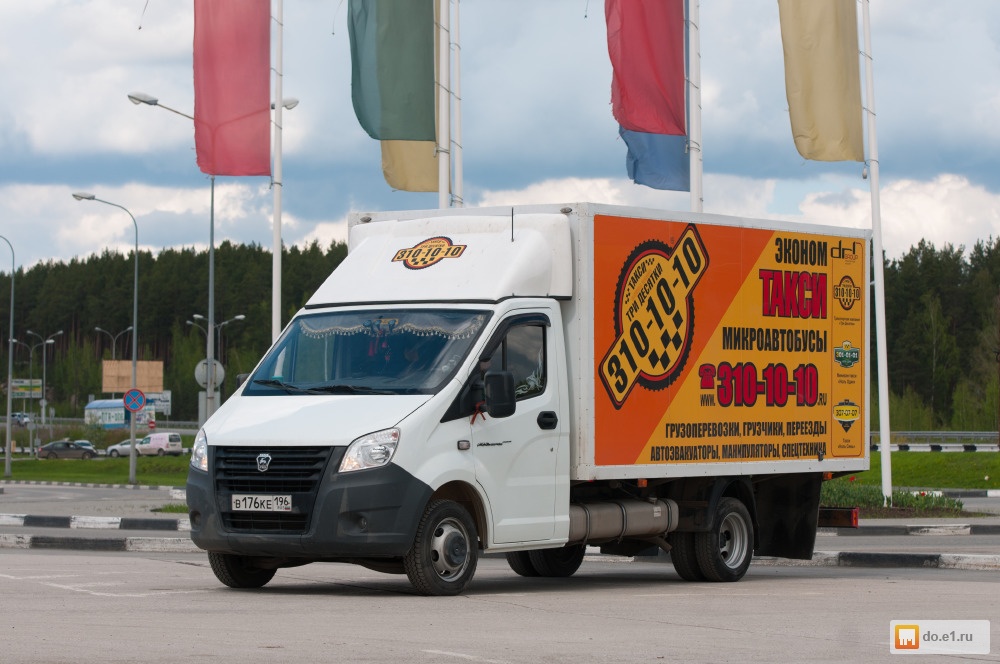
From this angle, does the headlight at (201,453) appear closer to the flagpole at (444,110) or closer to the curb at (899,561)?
the curb at (899,561)

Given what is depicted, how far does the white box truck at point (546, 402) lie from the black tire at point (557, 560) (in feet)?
0.07

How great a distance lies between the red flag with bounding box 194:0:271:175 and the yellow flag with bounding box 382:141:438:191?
1900 millimetres

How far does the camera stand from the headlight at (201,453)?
11898mm

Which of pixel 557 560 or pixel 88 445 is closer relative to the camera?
pixel 557 560

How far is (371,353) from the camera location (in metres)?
12.3

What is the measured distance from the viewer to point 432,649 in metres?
8.48

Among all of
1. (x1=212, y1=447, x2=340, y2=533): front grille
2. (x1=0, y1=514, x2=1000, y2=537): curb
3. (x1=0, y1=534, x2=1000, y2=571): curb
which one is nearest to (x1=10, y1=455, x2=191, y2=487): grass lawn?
(x1=0, y1=514, x2=1000, y2=537): curb

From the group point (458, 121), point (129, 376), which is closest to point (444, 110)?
point (458, 121)

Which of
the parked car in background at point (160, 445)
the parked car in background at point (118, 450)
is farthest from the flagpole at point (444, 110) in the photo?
the parked car in background at point (118, 450)

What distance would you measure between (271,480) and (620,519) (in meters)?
3.45

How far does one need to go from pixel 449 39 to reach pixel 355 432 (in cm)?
1592

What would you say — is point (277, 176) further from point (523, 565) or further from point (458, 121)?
point (523, 565)

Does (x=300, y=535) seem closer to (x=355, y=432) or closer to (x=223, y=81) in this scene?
(x=355, y=432)

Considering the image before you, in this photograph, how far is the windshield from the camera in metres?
12.0
